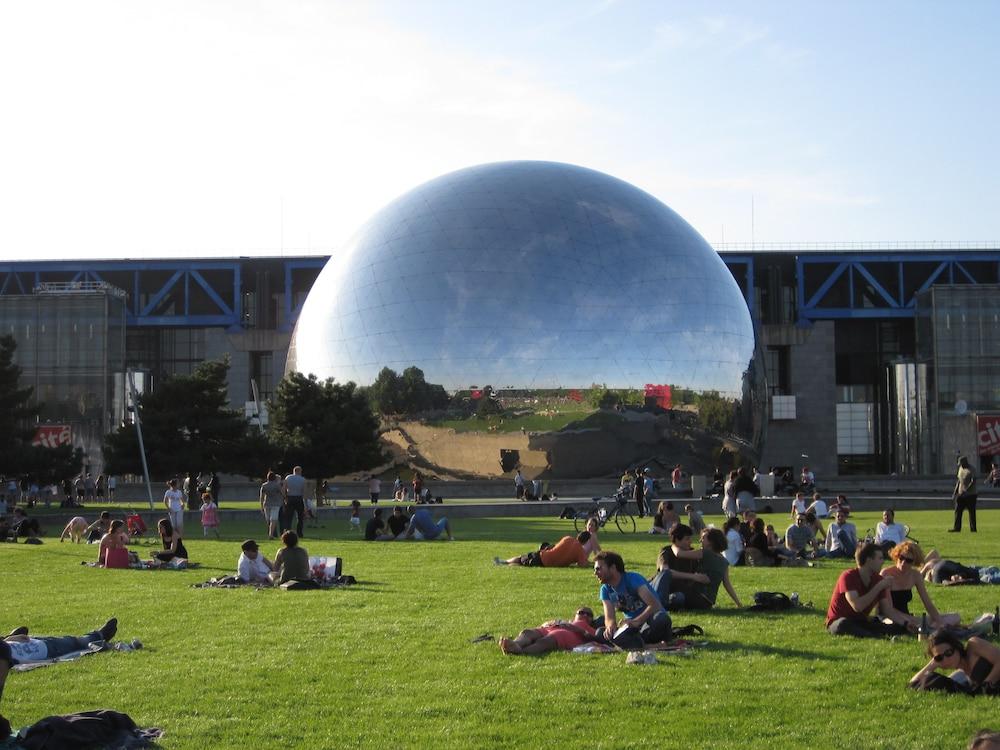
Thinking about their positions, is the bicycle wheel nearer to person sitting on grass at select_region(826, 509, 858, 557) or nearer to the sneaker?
person sitting on grass at select_region(826, 509, 858, 557)

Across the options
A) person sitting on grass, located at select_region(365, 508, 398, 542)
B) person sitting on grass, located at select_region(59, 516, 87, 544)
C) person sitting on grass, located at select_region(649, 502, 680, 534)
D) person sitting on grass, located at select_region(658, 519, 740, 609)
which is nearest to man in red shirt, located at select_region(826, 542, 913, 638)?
person sitting on grass, located at select_region(658, 519, 740, 609)

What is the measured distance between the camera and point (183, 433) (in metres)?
36.5

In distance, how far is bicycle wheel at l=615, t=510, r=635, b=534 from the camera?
24736 mm

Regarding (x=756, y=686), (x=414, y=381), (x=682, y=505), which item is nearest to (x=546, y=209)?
(x=414, y=381)

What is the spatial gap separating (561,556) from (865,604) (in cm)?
700

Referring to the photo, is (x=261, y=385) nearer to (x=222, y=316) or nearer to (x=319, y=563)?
(x=222, y=316)

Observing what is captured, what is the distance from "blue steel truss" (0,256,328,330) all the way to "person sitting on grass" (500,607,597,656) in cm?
5593

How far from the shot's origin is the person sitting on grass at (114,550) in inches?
702

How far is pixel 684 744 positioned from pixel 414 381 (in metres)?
30.0

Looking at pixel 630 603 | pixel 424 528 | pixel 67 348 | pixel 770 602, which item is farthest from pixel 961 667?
pixel 67 348

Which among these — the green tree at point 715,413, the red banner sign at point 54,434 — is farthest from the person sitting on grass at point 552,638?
the red banner sign at point 54,434

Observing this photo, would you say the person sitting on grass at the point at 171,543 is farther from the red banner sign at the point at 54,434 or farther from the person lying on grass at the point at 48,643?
the red banner sign at the point at 54,434

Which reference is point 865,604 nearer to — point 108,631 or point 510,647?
point 510,647

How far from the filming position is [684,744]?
673 cm
